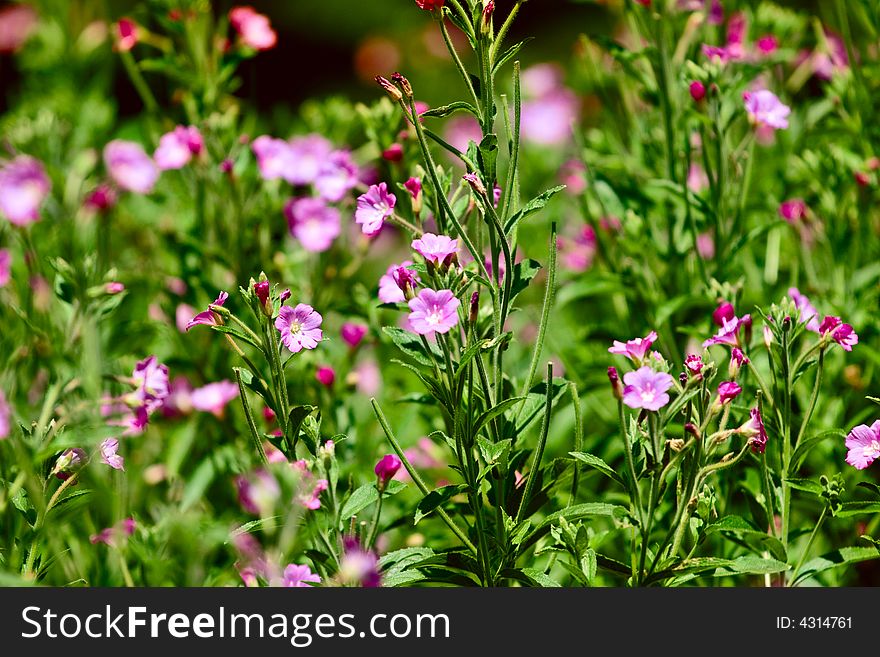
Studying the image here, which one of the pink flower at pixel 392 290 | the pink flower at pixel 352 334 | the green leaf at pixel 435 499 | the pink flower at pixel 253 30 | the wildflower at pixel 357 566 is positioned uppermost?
the pink flower at pixel 253 30

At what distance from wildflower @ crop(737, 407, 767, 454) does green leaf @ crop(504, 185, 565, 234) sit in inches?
13.2

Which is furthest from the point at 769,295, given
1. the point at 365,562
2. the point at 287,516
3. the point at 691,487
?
the point at 287,516

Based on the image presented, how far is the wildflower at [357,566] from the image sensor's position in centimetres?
102

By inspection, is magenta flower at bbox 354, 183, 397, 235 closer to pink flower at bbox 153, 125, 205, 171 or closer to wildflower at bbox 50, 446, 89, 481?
wildflower at bbox 50, 446, 89, 481

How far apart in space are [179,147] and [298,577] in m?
0.84

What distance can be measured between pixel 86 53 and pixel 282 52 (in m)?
3.01

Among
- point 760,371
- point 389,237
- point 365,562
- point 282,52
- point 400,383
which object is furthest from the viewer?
point 282,52

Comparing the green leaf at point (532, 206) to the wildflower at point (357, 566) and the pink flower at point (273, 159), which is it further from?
the pink flower at point (273, 159)

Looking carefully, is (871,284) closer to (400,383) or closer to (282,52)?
(400,383)

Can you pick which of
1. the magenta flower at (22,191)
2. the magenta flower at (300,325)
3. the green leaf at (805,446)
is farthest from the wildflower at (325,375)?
the green leaf at (805,446)

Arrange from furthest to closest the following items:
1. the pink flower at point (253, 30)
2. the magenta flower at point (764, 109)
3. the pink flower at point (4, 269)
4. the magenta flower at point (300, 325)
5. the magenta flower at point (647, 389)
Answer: the pink flower at point (253, 30)
the pink flower at point (4, 269)
the magenta flower at point (764, 109)
the magenta flower at point (300, 325)
the magenta flower at point (647, 389)

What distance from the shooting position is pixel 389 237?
274 centimetres

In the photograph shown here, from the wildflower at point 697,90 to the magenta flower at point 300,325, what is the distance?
0.71 meters

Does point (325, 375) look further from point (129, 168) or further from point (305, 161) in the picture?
point (129, 168)
